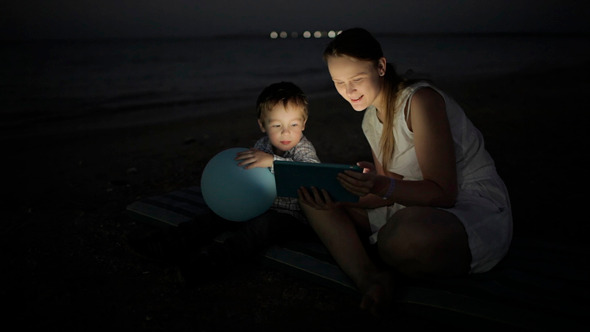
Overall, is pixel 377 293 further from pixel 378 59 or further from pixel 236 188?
pixel 378 59

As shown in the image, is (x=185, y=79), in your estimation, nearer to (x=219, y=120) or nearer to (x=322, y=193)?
(x=219, y=120)

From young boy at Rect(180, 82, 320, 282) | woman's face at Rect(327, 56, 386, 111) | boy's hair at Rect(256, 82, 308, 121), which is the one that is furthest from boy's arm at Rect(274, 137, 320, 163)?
woman's face at Rect(327, 56, 386, 111)

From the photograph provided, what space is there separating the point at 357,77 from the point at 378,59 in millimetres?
182

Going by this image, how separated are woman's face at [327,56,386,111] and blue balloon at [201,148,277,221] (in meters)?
0.88

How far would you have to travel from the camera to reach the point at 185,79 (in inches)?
717

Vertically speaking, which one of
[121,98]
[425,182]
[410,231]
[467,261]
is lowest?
[121,98]

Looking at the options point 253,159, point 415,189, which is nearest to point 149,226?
point 253,159

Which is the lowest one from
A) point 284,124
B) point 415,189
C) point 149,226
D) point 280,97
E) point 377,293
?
point 149,226

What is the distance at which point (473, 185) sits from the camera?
2379 mm

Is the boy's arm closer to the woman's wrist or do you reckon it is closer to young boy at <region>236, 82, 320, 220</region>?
young boy at <region>236, 82, 320, 220</region>

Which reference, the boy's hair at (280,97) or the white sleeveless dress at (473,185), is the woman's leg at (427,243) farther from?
the boy's hair at (280,97)

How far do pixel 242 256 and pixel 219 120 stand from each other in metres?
6.90

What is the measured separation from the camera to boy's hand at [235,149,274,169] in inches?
111

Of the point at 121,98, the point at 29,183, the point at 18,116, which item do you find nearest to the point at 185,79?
the point at 121,98
